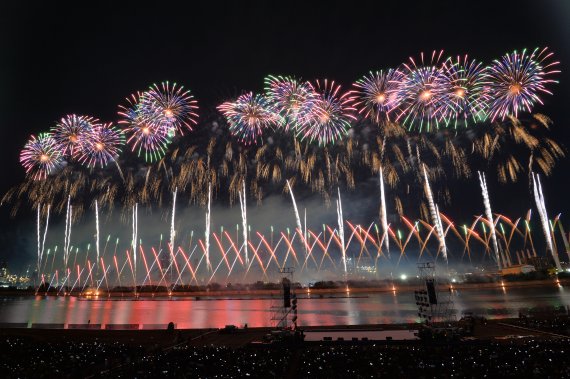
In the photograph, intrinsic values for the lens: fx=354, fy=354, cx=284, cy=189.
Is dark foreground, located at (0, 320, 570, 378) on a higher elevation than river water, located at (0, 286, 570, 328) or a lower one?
lower

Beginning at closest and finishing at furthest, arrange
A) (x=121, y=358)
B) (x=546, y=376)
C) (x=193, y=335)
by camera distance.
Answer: (x=546, y=376)
(x=121, y=358)
(x=193, y=335)

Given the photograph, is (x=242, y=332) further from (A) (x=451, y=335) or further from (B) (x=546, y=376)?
(B) (x=546, y=376)

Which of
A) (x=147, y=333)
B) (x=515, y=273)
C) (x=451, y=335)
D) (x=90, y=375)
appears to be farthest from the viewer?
(x=515, y=273)

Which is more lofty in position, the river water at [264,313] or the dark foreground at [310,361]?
the river water at [264,313]

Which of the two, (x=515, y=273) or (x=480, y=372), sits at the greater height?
(x=515, y=273)

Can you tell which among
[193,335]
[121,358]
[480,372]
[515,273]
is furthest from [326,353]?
[515,273]

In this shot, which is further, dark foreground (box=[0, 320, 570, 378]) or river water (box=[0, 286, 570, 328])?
river water (box=[0, 286, 570, 328])

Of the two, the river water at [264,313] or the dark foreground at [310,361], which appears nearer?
the dark foreground at [310,361]

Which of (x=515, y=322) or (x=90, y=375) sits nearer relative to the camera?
(x=90, y=375)
